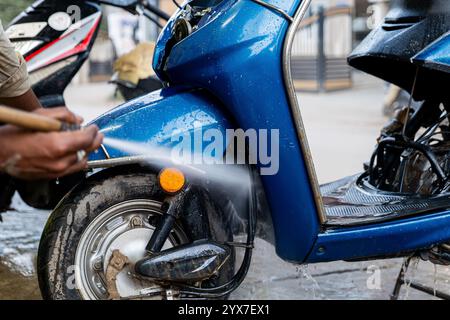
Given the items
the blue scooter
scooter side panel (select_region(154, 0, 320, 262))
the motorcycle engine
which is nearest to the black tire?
the blue scooter

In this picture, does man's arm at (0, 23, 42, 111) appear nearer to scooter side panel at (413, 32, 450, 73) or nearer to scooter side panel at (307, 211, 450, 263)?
scooter side panel at (307, 211, 450, 263)

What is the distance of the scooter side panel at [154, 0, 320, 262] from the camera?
243cm

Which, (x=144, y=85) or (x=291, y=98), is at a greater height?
(x=291, y=98)

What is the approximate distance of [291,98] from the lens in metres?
2.45

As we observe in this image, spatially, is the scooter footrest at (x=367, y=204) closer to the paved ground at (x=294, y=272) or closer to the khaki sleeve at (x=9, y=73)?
the paved ground at (x=294, y=272)

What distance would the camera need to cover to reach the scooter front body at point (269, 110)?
243 centimetres

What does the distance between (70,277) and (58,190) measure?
1178mm

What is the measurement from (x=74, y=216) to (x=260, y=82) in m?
0.79

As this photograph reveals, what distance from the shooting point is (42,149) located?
68.4 inches

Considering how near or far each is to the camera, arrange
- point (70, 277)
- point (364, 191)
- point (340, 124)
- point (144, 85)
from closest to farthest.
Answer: point (70, 277)
point (364, 191)
point (144, 85)
point (340, 124)

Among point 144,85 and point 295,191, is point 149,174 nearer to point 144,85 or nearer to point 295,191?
point 295,191

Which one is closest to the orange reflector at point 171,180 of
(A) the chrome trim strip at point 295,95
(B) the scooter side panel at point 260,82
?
(B) the scooter side panel at point 260,82

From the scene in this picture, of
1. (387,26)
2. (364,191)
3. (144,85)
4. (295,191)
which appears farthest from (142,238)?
(144,85)

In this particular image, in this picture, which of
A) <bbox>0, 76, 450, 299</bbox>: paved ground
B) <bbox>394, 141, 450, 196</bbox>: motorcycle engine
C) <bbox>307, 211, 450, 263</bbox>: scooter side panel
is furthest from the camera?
<bbox>0, 76, 450, 299</bbox>: paved ground
